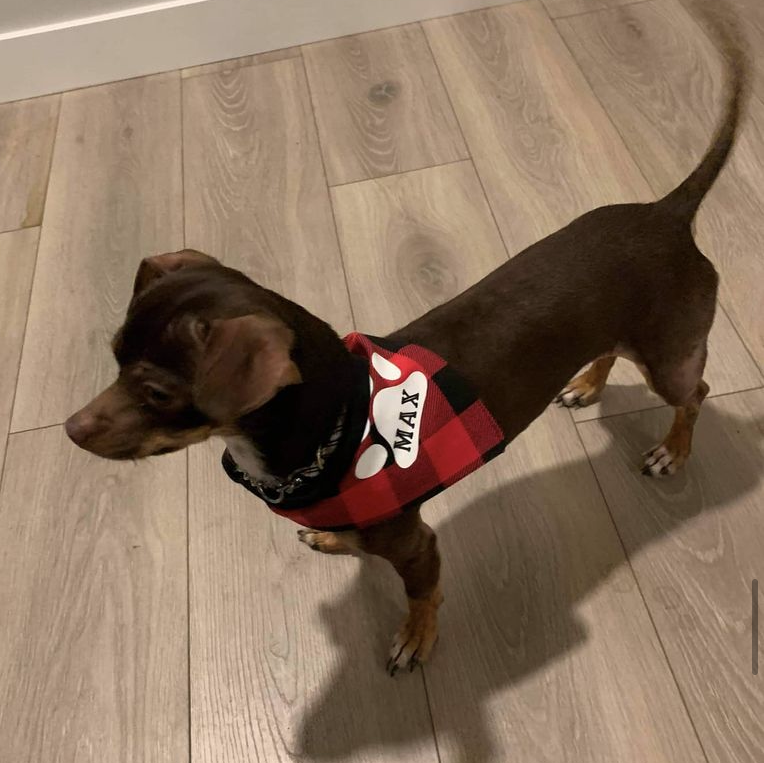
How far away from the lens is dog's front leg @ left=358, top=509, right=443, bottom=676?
1.15 metres

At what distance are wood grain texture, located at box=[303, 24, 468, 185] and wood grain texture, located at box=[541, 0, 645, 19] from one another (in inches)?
17.8

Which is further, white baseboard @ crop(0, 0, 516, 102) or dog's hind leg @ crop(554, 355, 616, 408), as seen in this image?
white baseboard @ crop(0, 0, 516, 102)

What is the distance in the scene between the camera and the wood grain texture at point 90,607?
1.32m

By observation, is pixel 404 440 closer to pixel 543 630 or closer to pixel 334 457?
pixel 334 457

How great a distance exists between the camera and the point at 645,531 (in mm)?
1462

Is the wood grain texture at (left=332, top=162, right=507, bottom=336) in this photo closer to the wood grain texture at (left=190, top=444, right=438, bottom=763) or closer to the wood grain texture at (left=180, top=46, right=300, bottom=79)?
the wood grain texture at (left=190, top=444, right=438, bottom=763)

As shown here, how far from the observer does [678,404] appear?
1.40 metres

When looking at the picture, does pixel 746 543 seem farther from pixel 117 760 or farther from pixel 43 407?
pixel 43 407

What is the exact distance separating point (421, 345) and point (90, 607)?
0.84 metres

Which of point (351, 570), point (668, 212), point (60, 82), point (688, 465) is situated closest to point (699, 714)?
point (688, 465)

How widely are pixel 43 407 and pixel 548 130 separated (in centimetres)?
155

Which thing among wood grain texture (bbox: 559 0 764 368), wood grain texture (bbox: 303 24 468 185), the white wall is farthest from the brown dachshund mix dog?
the white wall

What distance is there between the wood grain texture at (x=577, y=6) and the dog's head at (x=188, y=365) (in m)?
2.06

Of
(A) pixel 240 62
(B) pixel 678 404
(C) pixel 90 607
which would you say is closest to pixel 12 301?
(C) pixel 90 607
